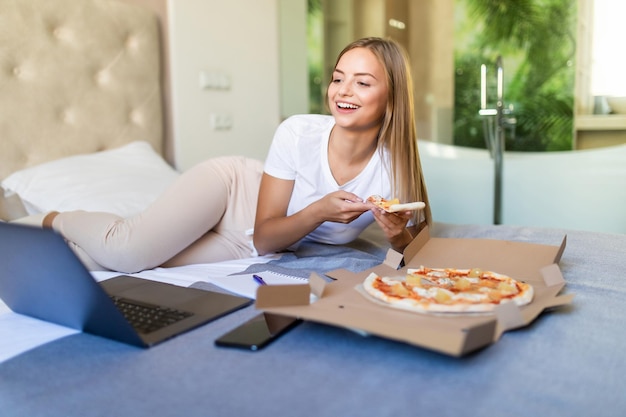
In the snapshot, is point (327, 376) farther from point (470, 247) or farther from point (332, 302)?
point (470, 247)

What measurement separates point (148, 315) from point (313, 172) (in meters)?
0.74

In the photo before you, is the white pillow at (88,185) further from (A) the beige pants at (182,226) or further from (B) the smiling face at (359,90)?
(B) the smiling face at (359,90)

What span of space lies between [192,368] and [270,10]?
9.22 ft

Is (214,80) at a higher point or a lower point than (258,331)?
higher

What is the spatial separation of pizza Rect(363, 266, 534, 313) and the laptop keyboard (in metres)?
0.32

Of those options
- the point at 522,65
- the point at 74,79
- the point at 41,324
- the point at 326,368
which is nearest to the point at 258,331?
the point at 326,368

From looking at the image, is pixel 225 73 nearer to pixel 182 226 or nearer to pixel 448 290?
pixel 182 226

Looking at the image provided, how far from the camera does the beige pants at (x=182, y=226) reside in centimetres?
145

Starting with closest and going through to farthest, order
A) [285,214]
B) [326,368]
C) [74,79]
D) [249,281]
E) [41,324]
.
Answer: [326,368] < [41,324] < [249,281] < [285,214] < [74,79]

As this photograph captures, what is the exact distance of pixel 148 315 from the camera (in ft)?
3.15

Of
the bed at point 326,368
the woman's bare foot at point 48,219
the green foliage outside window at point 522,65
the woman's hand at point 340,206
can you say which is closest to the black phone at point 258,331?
the bed at point 326,368

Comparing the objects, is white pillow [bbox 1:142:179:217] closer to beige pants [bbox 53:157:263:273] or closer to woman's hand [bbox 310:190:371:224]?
beige pants [bbox 53:157:263:273]

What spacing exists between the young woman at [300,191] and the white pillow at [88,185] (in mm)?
300

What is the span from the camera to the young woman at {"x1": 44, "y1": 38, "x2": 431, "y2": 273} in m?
1.48
